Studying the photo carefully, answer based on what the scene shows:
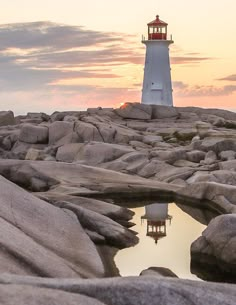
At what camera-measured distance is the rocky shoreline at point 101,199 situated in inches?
333

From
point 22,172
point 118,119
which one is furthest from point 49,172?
point 118,119

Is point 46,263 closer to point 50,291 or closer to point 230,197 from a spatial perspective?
point 50,291

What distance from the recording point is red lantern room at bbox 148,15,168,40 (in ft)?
205

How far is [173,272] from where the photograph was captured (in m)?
15.7

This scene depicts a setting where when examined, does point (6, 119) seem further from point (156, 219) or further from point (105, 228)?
point (105, 228)

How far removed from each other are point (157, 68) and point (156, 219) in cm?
4136

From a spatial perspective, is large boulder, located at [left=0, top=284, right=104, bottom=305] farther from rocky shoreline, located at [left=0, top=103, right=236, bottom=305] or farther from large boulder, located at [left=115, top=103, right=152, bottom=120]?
large boulder, located at [left=115, top=103, right=152, bottom=120]

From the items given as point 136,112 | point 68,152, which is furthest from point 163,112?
point 68,152

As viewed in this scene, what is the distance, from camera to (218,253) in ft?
51.8

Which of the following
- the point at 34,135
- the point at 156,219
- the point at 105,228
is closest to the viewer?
the point at 105,228

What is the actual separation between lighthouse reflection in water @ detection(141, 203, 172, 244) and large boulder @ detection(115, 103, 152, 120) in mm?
30478

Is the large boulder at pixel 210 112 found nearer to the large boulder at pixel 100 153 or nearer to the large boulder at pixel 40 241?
the large boulder at pixel 100 153

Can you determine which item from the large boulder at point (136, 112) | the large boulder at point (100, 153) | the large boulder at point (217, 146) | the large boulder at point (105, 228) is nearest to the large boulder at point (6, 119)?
the large boulder at point (136, 112)

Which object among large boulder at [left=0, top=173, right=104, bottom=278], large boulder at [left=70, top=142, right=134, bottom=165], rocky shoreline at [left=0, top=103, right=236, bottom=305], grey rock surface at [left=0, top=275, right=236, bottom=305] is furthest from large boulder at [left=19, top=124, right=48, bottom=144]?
grey rock surface at [left=0, top=275, right=236, bottom=305]
